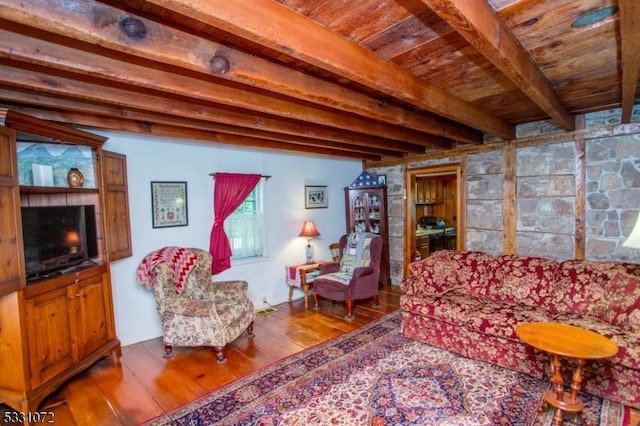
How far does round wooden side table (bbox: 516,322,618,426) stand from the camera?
1.88 m

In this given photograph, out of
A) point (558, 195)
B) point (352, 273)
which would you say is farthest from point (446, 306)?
point (558, 195)

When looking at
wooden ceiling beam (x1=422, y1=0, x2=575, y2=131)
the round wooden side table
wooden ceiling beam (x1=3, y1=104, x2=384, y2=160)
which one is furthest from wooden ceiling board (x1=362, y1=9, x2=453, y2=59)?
wooden ceiling beam (x1=3, y1=104, x2=384, y2=160)

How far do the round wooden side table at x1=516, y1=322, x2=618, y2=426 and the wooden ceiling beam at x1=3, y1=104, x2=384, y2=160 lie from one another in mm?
3006

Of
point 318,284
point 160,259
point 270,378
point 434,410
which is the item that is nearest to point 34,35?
point 160,259

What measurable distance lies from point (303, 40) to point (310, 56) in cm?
8

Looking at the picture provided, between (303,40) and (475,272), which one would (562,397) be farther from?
(303,40)

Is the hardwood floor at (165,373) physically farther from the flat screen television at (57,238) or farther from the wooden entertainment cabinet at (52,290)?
the flat screen television at (57,238)

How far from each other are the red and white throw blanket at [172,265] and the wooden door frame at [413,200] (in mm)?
3292

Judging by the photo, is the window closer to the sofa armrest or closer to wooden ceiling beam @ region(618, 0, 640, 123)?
the sofa armrest

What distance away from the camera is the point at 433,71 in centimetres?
216

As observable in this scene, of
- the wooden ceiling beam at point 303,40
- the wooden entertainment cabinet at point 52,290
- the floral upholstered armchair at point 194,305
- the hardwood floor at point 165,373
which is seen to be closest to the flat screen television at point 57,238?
the wooden entertainment cabinet at point 52,290

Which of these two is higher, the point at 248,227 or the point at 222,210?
the point at 222,210

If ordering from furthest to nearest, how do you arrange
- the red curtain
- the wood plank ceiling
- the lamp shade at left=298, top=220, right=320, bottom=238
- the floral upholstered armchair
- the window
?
the lamp shade at left=298, top=220, right=320, bottom=238, the window, the red curtain, the floral upholstered armchair, the wood plank ceiling

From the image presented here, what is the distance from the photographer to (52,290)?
8.07 ft
